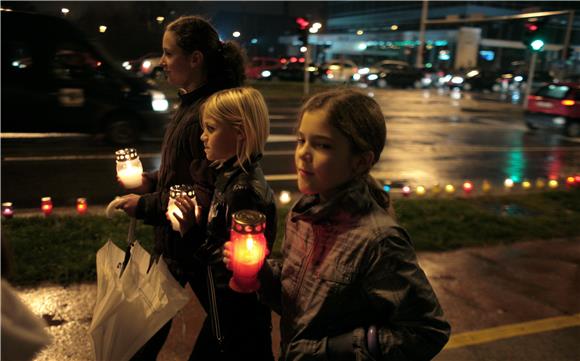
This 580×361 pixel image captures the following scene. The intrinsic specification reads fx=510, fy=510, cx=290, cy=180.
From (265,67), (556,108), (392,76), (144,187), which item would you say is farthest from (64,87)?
(392,76)

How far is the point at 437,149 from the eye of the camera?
11.5 metres

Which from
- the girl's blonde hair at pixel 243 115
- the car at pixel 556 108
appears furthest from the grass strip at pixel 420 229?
the car at pixel 556 108

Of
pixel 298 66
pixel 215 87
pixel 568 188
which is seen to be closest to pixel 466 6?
pixel 298 66

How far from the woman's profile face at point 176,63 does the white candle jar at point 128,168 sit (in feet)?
1.41

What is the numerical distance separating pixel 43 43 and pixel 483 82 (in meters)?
30.8

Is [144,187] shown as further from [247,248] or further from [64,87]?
[64,87]

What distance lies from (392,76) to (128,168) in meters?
30.4

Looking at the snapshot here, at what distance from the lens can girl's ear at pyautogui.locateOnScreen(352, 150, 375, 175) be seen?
166 centimetres

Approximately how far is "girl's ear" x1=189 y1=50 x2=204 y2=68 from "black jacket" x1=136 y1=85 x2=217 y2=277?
12 centimetres

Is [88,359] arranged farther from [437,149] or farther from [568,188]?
[437,149]

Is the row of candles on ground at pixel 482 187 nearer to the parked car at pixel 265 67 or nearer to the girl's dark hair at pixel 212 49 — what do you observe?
the girl's dark hair at pixel 212 49

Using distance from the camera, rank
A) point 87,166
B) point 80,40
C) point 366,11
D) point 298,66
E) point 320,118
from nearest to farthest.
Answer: point 320,118, point 87,166, point 80,40, point 298,66, point 366,11

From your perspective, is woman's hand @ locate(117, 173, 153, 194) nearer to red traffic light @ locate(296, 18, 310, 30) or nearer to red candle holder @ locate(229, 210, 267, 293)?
red candle holder @ locate(229, 210, 267, 293)

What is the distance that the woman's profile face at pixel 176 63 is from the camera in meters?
2.46
